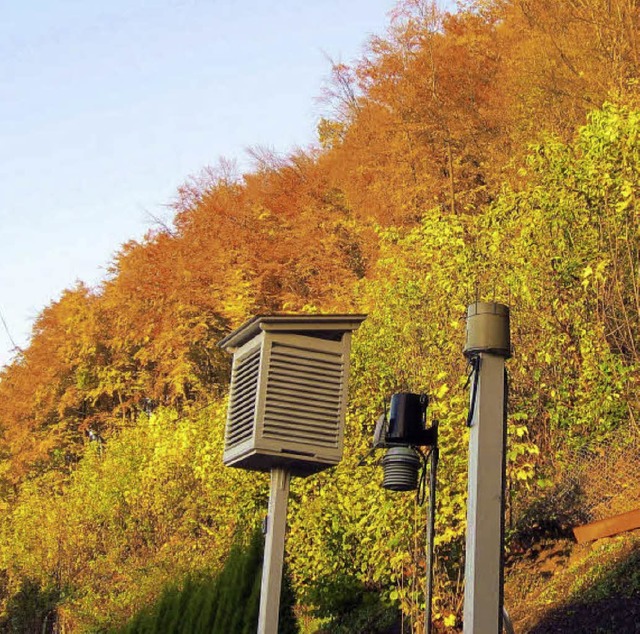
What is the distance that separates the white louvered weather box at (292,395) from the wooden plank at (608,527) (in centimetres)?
456

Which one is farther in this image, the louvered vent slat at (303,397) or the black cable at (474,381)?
the louvered vent slat at (303,397)

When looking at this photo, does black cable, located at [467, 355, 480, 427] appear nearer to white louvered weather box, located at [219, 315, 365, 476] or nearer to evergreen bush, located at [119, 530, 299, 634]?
white louvered weather box, located at [219, 315, 365, 476]

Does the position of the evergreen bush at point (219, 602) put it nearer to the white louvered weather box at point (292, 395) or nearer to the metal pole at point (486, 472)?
the white louvered weather box at point (292, 395)

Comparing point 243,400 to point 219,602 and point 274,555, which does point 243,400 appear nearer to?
point 274,555

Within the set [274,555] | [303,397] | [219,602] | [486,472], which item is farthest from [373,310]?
[486,472]

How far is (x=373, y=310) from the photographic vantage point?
469 inches

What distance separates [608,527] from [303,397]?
520cm

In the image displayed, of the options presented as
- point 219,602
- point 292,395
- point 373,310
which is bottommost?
point 219,602

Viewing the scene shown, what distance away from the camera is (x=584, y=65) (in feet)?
58.9

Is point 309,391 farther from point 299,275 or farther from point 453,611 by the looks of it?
point 299,275

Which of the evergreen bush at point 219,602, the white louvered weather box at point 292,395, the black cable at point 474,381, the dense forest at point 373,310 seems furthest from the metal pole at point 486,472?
the evergreen bush at point 219,602

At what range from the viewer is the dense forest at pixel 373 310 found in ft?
34.1

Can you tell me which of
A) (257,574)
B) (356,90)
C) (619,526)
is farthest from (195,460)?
(356,90)

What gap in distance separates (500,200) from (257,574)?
16.0 feet
